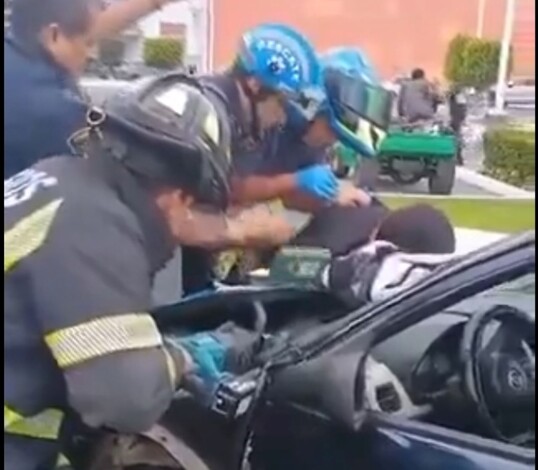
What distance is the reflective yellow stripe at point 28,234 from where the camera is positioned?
2.52 meters

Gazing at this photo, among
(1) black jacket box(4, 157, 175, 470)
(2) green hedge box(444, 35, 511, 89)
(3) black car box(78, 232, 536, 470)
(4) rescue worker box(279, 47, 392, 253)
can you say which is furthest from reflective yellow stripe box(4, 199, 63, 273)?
(2) green hedge box(444, 35, 511, 89)

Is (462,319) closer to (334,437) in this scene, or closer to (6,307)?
(334,437)

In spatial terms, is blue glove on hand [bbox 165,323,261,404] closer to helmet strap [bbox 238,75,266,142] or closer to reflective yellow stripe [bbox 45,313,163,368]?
reflective yellow stripe [bbox 45,313,163,368]

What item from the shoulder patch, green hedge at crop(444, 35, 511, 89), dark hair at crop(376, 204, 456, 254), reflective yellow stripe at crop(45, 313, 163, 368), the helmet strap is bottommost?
green hedge at crop(444, 35, 511, 89)

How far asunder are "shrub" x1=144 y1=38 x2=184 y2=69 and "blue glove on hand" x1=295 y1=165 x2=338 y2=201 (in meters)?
3.23

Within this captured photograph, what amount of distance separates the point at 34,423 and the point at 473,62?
13307mm

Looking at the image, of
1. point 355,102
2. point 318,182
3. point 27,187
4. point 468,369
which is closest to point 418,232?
point 318,182

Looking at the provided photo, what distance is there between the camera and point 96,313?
247cm

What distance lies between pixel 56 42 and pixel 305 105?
0.90m

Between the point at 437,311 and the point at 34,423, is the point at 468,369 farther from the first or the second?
the point at 34,423

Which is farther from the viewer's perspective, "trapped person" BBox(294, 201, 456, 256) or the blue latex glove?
"trapped person" BBox(294, 201, 456, 256)

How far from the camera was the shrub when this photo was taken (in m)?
7.86

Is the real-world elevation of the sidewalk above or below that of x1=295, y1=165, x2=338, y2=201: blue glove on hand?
below

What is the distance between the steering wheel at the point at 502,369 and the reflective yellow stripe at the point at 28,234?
931 mm
